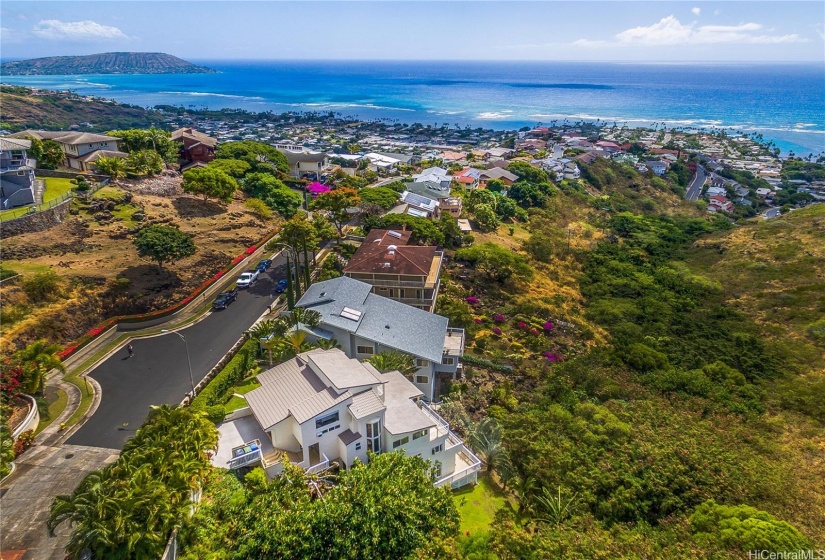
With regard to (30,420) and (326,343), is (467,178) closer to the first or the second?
(326,343)

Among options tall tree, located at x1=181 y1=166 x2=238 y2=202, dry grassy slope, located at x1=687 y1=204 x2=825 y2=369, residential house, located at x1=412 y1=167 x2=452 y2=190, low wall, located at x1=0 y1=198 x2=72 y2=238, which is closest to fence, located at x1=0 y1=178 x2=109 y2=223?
low wall, located at x1=0 y1=198 x2=72 y2=238

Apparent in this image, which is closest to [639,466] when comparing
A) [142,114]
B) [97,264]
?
[97,264]

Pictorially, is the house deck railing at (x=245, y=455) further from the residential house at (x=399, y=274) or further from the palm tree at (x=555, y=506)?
the residential house at (x=399, y=274)

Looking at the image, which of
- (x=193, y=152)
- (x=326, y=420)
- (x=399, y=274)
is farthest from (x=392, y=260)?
(x=193, y=152)

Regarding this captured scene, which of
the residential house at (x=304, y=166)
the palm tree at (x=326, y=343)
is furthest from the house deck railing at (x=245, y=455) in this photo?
the residential house at (x=304, y=166)

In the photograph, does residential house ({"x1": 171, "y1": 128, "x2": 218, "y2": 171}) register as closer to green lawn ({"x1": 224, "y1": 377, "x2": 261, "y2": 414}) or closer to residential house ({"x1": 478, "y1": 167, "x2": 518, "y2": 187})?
residential house ({"x1": 478, "y1": 167, "x2": 518, "y2": 187})
